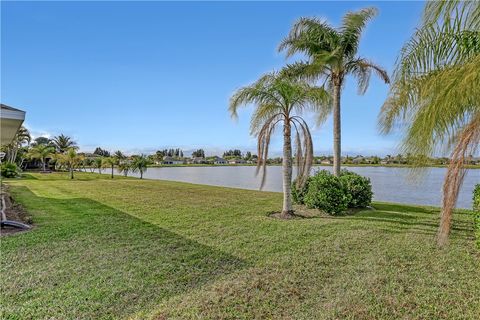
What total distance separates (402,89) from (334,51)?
4.33 m

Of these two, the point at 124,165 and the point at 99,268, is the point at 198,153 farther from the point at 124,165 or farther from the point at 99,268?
the point at 99,268

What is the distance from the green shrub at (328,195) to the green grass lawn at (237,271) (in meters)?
1.11

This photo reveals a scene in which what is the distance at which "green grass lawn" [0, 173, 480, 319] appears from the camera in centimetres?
285

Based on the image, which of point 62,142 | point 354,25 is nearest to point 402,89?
point 354,25

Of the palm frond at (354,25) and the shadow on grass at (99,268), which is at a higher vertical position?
the palm frond at (354,25)

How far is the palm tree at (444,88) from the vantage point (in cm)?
252

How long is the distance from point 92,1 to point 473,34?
8.66 metres

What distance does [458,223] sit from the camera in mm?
6961

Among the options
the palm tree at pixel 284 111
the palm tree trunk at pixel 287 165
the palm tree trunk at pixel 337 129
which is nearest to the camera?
the palm tree at pixel 284 111

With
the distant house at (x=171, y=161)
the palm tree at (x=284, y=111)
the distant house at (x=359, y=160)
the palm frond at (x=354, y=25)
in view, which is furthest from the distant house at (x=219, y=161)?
the palm tree at (x=284, y=111)

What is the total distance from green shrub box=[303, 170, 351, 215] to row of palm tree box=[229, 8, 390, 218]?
1.60 feet

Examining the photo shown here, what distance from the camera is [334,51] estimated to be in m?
8.20

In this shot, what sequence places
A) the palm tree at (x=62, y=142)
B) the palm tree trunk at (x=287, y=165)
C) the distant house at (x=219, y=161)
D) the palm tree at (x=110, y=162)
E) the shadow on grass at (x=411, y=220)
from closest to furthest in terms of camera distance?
the shadow on grass at (x=411, y=220), the palm tree trunk at (x=287, y=165), the palm tree at (x=110, y=162), the palm tree at (x=62, y=142), the distant house at (x=219, y=161)

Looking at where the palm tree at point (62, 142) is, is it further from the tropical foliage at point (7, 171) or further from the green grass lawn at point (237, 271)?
the green grass lawn at point (237, 271)
